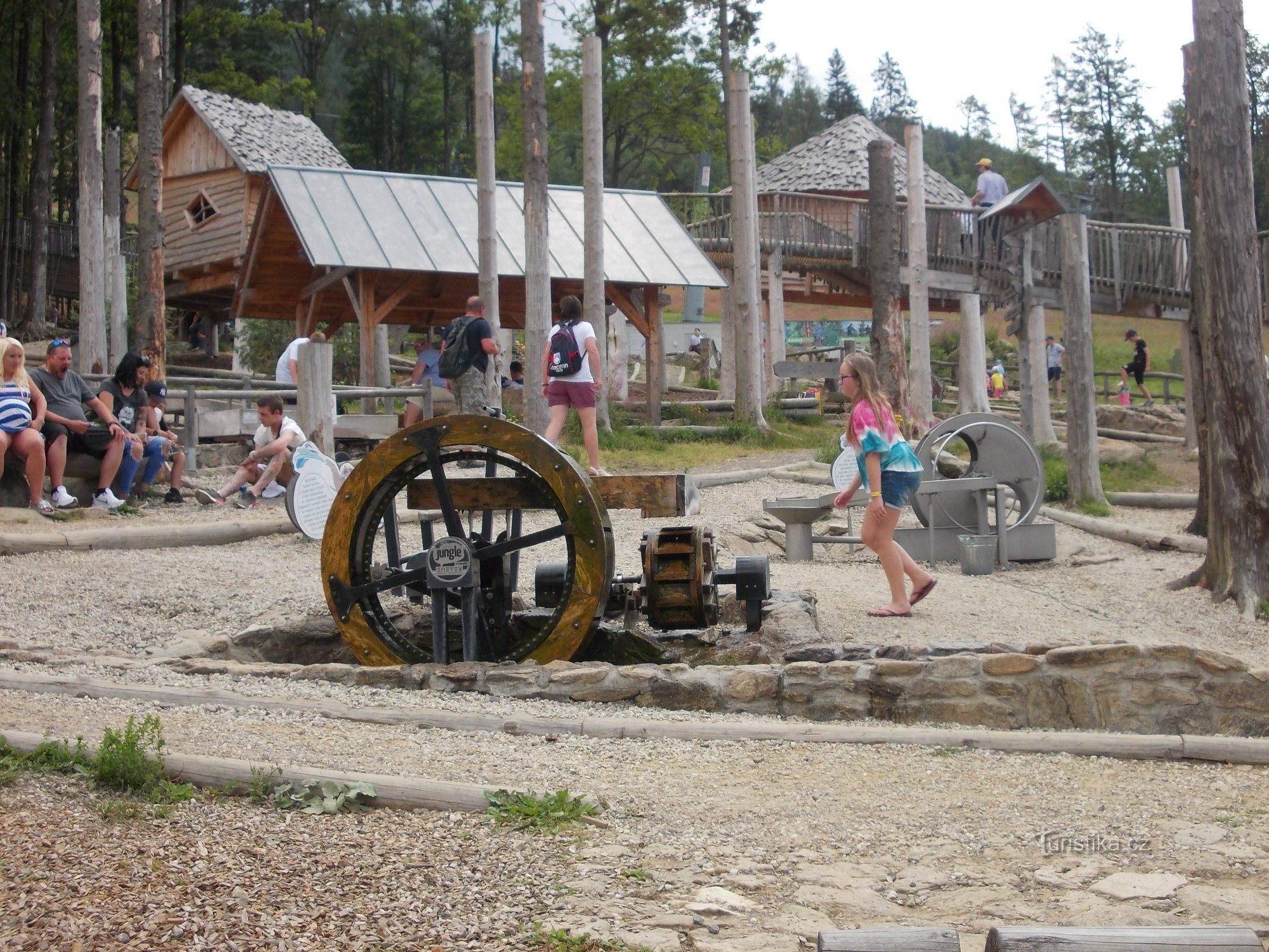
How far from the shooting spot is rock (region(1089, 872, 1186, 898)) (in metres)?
4.00

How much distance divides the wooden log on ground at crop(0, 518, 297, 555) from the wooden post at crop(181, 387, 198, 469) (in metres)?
3.09

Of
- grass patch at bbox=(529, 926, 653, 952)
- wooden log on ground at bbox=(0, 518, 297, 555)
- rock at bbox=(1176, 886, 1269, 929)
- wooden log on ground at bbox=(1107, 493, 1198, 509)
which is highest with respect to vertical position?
wooden log on ground at bbox=(0, 518, 297, 555)

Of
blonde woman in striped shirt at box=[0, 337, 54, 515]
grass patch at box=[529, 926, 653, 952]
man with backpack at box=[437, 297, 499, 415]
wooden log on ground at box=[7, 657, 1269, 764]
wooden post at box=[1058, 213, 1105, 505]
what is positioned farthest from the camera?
wooden post at box=[1058, 213, 1105, 505]

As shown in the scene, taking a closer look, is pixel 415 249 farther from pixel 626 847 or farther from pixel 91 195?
pixel 626 847

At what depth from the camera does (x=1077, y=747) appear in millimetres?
5562

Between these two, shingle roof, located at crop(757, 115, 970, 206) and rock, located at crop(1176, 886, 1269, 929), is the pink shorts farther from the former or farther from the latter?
shingle roof, located at crop(757, 115, 970, 206)

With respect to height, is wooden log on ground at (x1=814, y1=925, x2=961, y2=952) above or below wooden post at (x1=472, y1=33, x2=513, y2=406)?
below

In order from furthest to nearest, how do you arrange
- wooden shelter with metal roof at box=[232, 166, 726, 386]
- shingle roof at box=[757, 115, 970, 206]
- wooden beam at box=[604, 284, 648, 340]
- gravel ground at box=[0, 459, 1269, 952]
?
shingle roof at box=[757, 115, 970, 206]
wooden beam at box=[604, 284, 648, 340]
wooden shelter with metal roof at box=[232, 166, 726, 386]
gravel ground at box=[0, 459, 1269, 952]

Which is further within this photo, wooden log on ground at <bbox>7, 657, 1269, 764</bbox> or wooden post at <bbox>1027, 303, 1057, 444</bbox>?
wooden post at <bbox>1027, 303, 1057, 444</bbox>

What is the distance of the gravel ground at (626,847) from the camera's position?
3594mm

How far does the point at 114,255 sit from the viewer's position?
2552 cm

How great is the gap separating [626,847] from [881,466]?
4.94 m

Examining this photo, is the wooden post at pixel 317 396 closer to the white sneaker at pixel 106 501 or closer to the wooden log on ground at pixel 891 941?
the white sneaker at pixel 106 501

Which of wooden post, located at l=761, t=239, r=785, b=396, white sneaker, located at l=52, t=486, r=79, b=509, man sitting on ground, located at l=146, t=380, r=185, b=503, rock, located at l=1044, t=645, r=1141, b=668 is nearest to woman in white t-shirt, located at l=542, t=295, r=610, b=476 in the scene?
man sitting on ground, located at l=146, t=380, r=185, b=503
